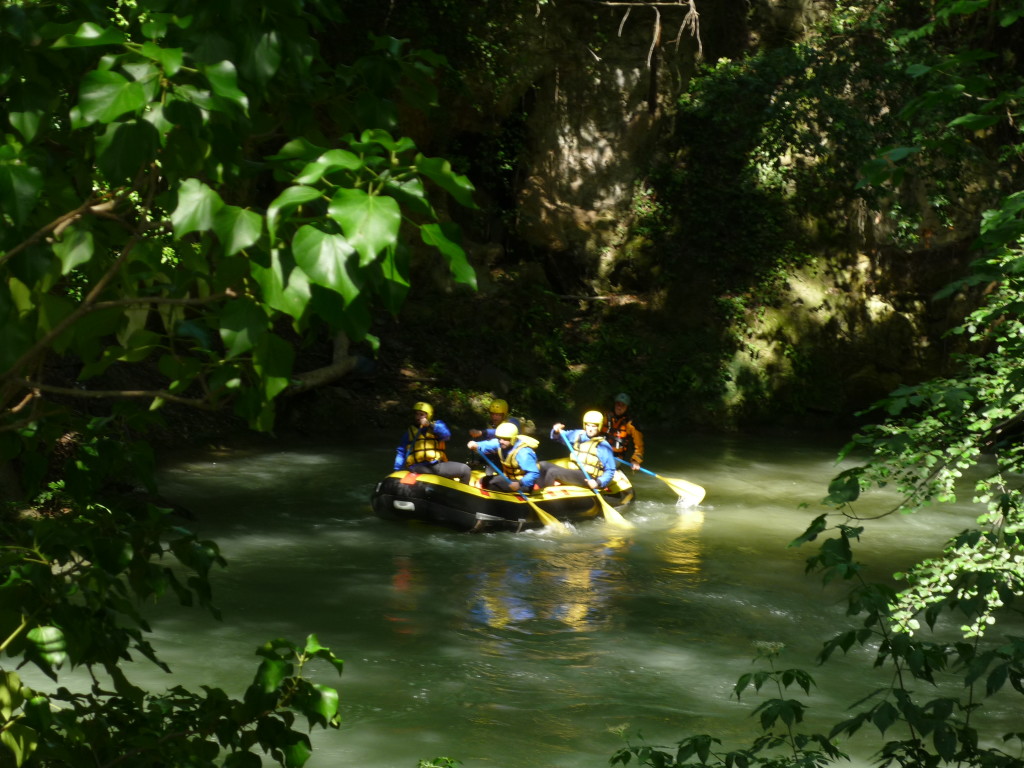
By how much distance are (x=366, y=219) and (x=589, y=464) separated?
9.63 meters

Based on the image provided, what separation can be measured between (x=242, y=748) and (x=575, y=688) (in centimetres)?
443

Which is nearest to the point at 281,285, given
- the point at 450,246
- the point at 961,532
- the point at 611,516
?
the point at 450,246

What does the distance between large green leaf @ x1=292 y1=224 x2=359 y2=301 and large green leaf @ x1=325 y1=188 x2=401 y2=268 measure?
20mm

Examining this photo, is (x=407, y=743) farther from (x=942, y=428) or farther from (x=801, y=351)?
(x=801, y=351)

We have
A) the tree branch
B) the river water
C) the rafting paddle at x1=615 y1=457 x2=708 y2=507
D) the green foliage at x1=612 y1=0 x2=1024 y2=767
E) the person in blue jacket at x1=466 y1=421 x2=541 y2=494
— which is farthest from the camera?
the rafting paddle at x1=615 y1=457 x2=708 y2=507

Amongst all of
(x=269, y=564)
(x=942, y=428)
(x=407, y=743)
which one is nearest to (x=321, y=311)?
(x=942, y=428)

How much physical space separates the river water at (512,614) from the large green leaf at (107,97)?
4331mm

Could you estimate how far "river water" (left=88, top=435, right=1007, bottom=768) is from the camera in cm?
585

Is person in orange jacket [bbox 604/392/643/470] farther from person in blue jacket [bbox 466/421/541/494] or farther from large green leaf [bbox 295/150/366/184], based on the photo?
large green leaf [bbox 295/150/366/184]

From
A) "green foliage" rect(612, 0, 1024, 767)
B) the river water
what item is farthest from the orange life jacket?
"green foliage" rect(612, 0, 1024, 767)

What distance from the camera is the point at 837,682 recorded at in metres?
6.58

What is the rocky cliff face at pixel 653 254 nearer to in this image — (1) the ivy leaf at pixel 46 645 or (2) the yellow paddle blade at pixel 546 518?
(2) the yellow paddle blade at pixel 546 518

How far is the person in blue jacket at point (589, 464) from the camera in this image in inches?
431

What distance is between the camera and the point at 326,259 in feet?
4.83
